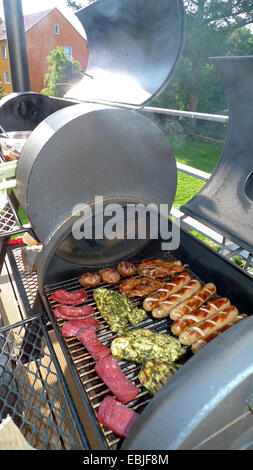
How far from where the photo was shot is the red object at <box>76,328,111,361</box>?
2254 mm

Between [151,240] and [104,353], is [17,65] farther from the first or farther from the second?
[104,353]

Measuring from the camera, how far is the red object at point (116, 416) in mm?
1753

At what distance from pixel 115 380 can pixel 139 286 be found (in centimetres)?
101

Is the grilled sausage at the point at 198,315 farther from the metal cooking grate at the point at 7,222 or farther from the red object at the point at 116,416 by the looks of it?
the metal cooking grate at the point at 7,222

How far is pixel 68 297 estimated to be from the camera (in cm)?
274

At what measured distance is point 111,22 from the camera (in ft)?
10.3

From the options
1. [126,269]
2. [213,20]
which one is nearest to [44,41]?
[213,20]

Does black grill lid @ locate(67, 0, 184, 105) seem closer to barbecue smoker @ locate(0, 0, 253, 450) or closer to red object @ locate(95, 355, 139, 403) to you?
barbecue smoker @ locate(0, 0, 253, 450)

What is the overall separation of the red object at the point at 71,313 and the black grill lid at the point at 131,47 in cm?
184

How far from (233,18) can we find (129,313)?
463 inches

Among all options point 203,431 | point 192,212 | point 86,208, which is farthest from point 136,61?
point 203,431

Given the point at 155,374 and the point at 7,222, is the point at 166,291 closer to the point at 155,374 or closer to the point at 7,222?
the point at 155,374

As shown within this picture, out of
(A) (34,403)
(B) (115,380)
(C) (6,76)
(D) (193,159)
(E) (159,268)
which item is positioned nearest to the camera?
(B) (115,380)

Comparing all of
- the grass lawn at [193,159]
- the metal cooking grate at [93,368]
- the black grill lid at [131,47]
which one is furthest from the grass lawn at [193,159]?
the metal cooking grate at [93,368]
